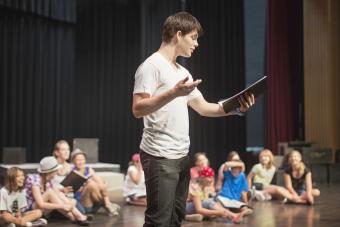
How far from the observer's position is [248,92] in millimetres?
1981

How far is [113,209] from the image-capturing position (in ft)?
16.6

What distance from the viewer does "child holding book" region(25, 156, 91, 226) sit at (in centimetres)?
442

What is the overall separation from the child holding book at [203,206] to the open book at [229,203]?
10 centimetres

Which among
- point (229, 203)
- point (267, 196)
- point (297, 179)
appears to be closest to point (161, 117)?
point (229, 203)

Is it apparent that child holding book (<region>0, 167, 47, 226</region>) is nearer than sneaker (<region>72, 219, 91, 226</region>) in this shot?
Yes

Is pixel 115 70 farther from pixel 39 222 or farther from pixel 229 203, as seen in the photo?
pixel 39 222

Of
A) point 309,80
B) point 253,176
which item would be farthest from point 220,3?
point 253,176

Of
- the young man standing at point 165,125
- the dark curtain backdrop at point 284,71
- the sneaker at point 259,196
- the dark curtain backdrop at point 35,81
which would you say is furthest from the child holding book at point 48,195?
the dark curtain backdrop at point 284,71

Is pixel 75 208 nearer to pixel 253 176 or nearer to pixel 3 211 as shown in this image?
pixel 3 211

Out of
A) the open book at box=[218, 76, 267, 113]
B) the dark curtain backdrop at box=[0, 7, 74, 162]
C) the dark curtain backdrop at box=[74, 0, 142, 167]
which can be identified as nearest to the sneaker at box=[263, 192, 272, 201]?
the open book at box=[218, 76, 267, 113]

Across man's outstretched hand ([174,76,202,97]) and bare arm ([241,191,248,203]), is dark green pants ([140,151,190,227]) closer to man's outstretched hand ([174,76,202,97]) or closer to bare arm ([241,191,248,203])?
man's outstretched hand ([174,76,202,97])

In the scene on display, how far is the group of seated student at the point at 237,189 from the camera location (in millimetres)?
4680

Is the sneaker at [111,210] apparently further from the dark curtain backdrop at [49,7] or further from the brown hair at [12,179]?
the dark curtain backdrop at [49,7]

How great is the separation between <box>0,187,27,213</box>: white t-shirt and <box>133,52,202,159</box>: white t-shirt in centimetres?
260
